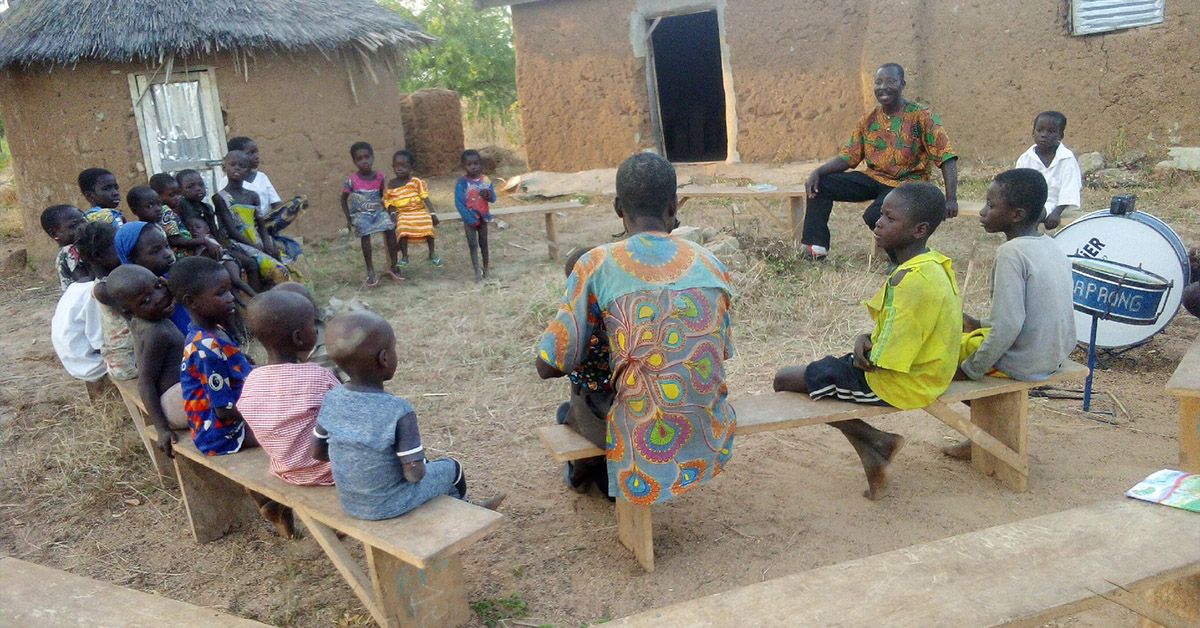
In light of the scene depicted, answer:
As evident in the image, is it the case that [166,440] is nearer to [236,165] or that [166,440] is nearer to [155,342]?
[155,342]

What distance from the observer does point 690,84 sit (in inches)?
586

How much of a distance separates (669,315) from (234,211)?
415 centimetres

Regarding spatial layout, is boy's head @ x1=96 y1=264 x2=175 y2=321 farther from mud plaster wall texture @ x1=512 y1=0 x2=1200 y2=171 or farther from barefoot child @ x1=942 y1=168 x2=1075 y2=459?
mud plaster wall texture @ x1=512 y1=0 x2=1200 y2=171

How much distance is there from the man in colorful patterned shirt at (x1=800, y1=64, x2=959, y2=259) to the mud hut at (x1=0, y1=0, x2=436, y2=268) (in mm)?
5093

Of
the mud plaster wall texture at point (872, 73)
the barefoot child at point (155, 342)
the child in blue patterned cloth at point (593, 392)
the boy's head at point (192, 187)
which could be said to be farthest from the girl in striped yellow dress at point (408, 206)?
the child in blue patterned cloth at point (593, 392)

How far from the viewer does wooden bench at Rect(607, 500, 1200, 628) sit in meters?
1.87

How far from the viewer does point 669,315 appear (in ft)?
8.41

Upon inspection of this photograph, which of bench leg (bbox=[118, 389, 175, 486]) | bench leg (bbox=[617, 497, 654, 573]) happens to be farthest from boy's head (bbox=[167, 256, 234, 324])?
bench leg (bbox=[617, 497, 654, 573])

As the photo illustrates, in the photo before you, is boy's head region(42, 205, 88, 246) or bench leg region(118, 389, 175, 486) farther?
boy's head region(42, 205, 88, 246)

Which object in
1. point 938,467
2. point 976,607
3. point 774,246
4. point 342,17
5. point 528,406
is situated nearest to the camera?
point 976,607

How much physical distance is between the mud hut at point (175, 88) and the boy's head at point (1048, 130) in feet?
20.8

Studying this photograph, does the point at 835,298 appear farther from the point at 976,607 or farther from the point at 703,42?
the point at 703,42

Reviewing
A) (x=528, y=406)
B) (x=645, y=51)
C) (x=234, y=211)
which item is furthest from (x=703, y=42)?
(x=528, y=406)

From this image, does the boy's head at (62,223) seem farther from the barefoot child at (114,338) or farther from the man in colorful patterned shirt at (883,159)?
the man in colorful patterned shirt at (883,159)
